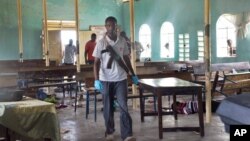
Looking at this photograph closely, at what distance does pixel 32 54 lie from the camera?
1780 centimetres

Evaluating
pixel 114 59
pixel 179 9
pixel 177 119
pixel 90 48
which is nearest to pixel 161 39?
pixel 179 9

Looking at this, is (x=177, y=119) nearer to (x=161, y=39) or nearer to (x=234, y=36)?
(x=234, y=36)

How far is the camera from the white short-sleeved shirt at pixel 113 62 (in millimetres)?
5350

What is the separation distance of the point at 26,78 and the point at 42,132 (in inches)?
218

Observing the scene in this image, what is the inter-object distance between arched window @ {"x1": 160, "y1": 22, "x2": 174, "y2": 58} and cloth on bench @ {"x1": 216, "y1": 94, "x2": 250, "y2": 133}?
14.4 metres

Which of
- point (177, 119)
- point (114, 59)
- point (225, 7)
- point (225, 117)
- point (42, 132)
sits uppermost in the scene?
point (225, 7)

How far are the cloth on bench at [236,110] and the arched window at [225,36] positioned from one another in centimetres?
1188

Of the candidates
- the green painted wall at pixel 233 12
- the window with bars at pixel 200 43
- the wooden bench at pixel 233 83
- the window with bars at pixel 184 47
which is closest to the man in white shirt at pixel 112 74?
the wooden bench at pixel 233 83

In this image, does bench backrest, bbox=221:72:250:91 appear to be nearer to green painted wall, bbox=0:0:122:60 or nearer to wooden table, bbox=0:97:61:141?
wooden table, bbox=0:97:61:141

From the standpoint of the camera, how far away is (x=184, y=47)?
16594 mm

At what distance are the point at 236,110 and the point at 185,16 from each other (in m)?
13.9

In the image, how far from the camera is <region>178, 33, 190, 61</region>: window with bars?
16.5 m

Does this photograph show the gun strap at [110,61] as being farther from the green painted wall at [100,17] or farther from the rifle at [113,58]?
the green painted wall at [100,17]

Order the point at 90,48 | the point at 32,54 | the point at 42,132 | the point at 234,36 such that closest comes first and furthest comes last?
the point at 42,132 < the point at 90,48 < the point at 234,36 < the point at 32,54
